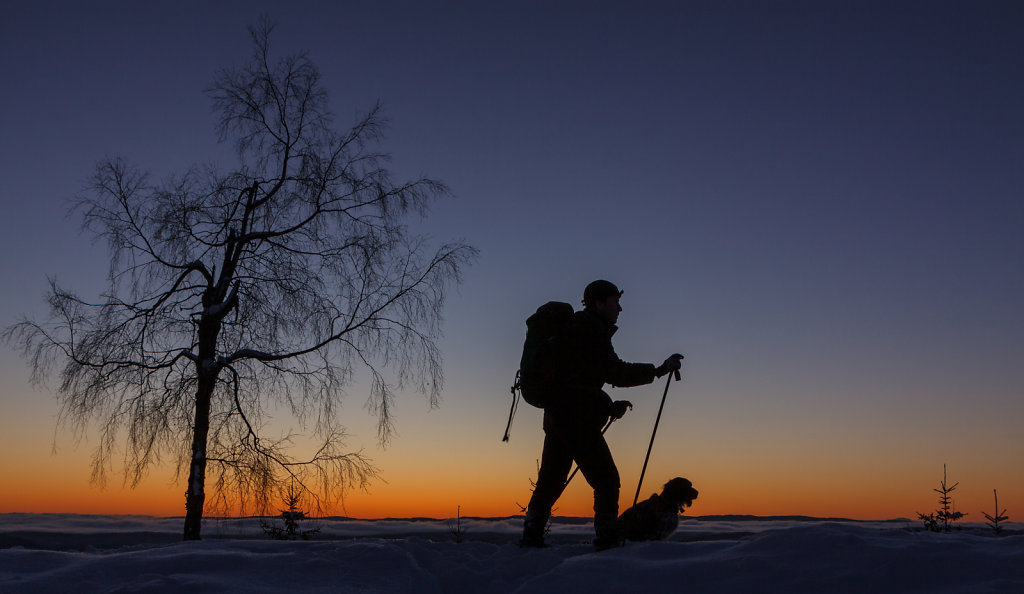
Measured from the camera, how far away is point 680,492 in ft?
22.9

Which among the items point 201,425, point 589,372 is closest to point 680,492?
point 589,372

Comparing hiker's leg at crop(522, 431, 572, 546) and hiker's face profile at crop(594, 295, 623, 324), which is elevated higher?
hiker's face profile at crop(594, 295, 623, 324)

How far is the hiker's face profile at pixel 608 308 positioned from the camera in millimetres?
6270

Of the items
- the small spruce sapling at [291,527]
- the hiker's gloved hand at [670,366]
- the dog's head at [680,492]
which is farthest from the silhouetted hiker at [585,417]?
the small spruce sapling at [291,527]

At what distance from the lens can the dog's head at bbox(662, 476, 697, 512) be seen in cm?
695

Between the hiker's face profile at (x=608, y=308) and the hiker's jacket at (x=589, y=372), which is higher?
the hiker's face profile at (x=608, y=308)

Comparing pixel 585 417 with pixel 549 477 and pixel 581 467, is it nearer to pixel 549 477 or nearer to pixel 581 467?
pixel 581 467

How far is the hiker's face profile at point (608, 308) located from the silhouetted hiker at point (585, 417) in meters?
0.05

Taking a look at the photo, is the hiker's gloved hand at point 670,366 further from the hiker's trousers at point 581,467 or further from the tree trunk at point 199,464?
the tree trunk at point 199,464

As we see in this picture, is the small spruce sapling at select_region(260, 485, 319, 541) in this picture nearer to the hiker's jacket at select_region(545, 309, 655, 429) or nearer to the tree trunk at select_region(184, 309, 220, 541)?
the tree trunk at select_region(184, 309, 220, 541)

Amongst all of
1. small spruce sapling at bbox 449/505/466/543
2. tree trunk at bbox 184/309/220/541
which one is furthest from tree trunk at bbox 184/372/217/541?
small spruce sapling at bbox 449/505/466/543

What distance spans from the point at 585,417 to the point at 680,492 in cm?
157

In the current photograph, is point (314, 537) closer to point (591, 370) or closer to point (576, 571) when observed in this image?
point (591, 370)

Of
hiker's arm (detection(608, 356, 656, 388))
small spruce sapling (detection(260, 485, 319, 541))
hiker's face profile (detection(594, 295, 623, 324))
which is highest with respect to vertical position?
hiker's face profile (detection(594, 295, 623, 324))
